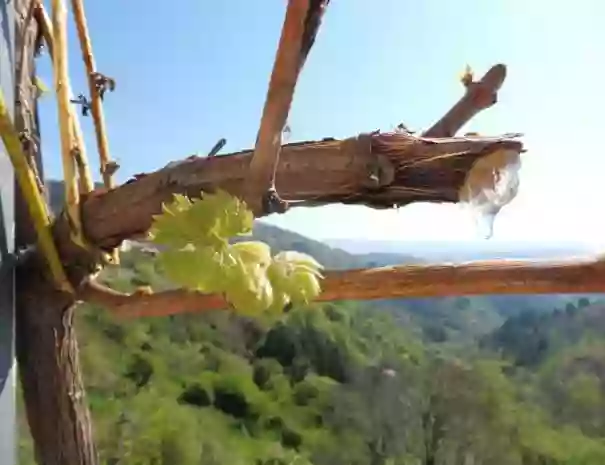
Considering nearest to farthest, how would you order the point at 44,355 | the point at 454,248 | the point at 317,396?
the point at 44,355 → the point at 454,248 → the point at 317,396

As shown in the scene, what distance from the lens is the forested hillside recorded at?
70cm

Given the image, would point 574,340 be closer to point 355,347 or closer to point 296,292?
point 355,347

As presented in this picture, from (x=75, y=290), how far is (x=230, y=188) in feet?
0.36

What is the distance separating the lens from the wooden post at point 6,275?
0.27 metres

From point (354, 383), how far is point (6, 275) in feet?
1.91

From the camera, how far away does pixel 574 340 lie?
84cm

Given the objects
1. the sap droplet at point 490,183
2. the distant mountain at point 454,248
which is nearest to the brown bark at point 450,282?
the sap droplet at point 490,183

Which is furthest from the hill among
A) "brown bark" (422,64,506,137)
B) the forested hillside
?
"brown bark" (422,64,506,137)

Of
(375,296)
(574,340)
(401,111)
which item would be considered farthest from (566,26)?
(375,296)

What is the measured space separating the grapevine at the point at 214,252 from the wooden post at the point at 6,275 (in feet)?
0.23

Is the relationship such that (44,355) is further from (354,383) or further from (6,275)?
(354,383)

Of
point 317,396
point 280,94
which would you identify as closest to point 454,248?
point 317,396

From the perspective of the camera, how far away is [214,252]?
240mm

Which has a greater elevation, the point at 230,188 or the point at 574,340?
the point at 230,188
